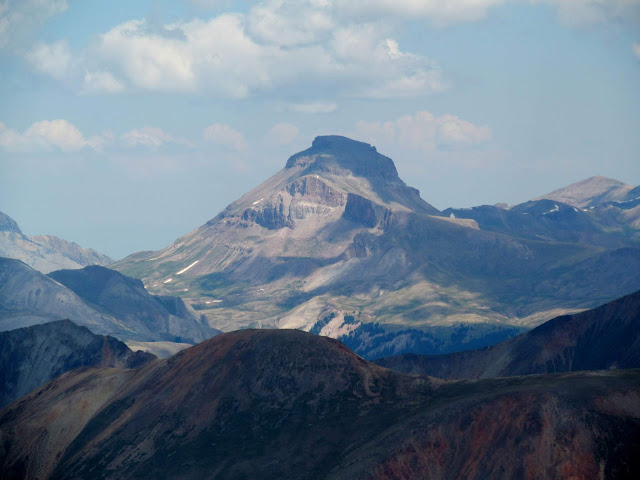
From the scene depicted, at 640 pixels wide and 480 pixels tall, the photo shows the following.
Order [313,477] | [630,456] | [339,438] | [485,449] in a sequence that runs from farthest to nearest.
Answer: [339,438] → [313,477] → [485,449] → [630,456]

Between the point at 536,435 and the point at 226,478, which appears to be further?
the point at 226,478

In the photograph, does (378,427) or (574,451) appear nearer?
(574,451)

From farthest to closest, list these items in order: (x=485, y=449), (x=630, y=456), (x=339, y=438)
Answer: (x=339, y=438) < (x=485, y=449) < (x=630, y=456)

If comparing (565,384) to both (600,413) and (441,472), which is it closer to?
(600,413)

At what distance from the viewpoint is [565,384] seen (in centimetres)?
17525

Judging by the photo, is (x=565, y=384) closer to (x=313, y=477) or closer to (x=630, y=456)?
(x=630, y=456)

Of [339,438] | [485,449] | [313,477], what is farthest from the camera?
[339,438]

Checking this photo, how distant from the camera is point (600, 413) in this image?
16288 cm

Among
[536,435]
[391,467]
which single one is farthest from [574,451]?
[391,467]

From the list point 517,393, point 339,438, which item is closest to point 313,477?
point 339,438

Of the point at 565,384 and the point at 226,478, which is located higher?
the point at 565,384

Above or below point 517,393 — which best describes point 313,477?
below

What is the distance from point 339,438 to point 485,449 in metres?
37.6

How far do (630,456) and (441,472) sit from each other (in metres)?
33.9
